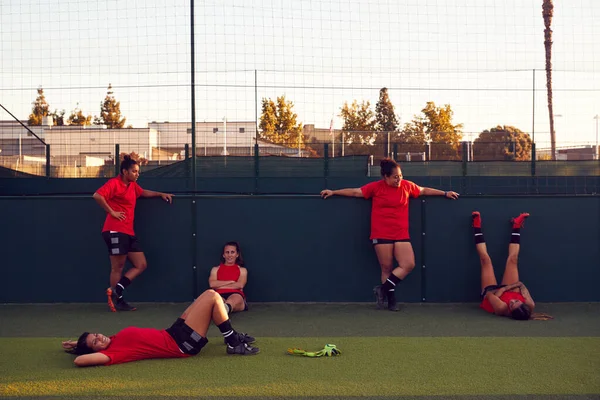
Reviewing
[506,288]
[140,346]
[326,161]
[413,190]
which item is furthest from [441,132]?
[140,346]

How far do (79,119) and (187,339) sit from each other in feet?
29.3

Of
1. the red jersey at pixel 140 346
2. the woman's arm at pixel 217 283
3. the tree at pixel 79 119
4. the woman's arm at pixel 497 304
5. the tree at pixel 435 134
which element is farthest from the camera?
the tree at pixel 435 134

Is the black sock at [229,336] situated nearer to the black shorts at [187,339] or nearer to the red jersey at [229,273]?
the black shorts at [187,339]

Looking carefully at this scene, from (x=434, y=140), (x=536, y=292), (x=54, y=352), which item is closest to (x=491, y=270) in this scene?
(x=536, y=292)

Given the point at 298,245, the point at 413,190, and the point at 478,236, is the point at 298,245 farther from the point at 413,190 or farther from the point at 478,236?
the point at 478,236

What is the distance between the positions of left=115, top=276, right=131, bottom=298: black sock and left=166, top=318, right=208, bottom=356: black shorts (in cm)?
262

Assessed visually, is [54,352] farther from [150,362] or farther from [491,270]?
[491,270]

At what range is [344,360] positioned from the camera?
19.4ft

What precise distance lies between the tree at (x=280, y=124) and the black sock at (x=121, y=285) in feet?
14.0

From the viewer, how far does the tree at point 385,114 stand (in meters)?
12.9

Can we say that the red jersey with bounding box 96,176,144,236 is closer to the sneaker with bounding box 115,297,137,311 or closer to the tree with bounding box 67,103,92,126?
the sneaker with bounding box 115,297,137,311

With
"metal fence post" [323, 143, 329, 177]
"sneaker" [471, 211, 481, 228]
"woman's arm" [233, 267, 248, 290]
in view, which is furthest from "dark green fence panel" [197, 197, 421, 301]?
"metal fence post" [323, 143, 329, 177]

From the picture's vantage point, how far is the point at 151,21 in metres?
9.91

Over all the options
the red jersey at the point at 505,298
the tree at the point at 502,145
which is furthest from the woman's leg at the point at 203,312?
the tree at the point at 502,145
